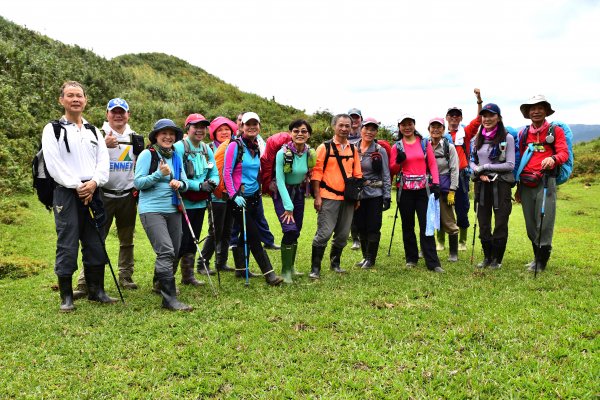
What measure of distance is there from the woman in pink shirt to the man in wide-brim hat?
5.21 feet

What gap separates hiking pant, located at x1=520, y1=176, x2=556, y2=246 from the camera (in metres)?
8.02

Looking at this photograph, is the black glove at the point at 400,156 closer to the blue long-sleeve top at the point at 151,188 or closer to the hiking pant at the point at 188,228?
the hiking pant at the point at 188,228

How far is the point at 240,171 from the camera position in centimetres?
759

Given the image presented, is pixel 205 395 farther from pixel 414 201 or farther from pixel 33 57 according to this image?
pixel 33 57

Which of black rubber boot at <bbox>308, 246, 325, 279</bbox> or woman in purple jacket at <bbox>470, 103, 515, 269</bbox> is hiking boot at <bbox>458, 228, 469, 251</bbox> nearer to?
woman in purple jacket at <bbox>470, 103, 515, 269</bbox>

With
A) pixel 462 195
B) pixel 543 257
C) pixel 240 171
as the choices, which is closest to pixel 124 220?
pixel 240 171

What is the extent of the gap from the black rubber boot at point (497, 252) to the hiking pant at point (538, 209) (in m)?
0.54

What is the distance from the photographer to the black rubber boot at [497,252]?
841cm

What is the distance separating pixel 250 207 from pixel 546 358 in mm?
4841

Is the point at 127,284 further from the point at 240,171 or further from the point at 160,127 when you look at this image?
the point at 160,127

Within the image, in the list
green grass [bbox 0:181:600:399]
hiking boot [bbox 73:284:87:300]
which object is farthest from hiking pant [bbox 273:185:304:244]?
hiking boot [bbox 73:284:87:300]

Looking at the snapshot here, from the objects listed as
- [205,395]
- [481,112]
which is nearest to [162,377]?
[205,395]

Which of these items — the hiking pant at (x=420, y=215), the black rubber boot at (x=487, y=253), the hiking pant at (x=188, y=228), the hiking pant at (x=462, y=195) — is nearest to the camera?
the hiking pant at (x=188, y=228)

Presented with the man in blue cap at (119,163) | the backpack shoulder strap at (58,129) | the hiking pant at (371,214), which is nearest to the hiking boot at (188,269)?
the man in blue cap at (119,163)
